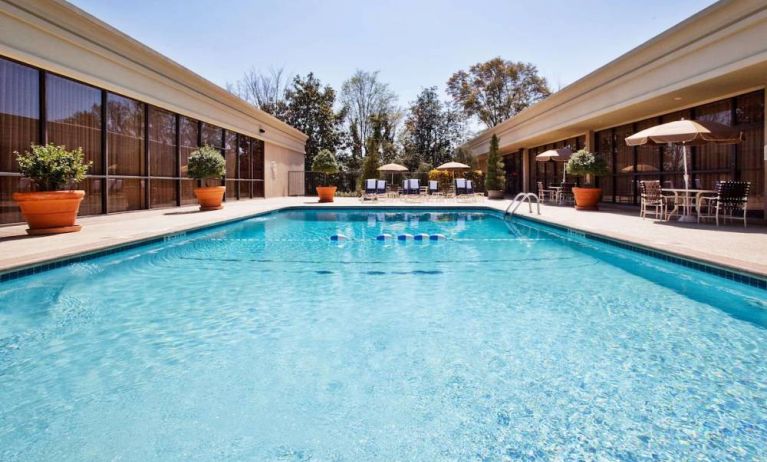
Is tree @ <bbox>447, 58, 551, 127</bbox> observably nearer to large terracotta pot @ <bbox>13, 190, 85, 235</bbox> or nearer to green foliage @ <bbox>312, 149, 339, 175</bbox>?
green foliage @ <bbox>312, 149, 339, 175</bbox>

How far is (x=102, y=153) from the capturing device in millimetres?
9055

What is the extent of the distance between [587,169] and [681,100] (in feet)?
7.71

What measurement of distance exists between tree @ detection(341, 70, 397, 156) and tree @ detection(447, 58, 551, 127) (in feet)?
17.6

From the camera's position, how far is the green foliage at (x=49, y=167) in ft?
21.4

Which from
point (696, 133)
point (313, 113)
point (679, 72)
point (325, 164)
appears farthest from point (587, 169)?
point (313, 113)

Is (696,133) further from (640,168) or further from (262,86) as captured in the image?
(262,86)

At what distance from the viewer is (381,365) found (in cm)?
272

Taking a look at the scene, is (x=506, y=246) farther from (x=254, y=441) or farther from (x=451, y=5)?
(x=451, y=5)

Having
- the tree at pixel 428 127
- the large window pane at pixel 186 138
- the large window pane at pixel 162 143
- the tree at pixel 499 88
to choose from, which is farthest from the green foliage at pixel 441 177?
the large window pane at pixel 162 143

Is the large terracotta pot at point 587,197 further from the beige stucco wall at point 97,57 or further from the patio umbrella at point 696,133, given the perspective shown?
the beige stucco wall at point 97,57

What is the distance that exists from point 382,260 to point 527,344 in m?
3.27

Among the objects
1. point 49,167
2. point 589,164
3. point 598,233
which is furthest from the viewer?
point 589,164

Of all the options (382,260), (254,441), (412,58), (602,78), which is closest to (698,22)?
(602,78)

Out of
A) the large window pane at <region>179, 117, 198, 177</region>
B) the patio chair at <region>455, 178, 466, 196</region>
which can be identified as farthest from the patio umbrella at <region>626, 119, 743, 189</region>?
the large window pane at <region>179, 117, 198, 177</region>
